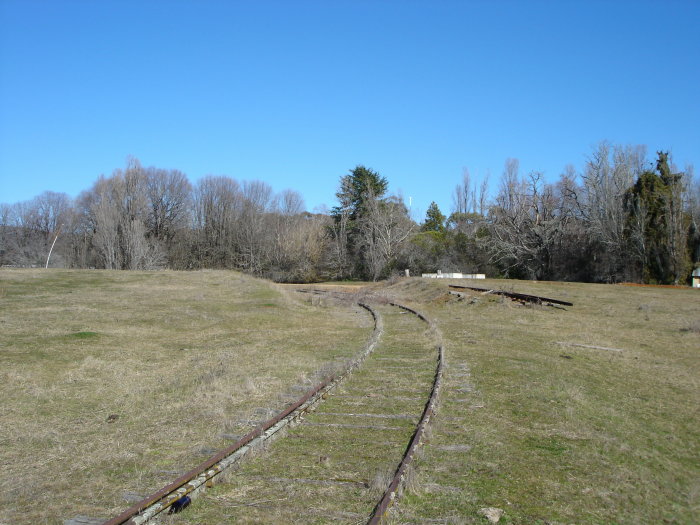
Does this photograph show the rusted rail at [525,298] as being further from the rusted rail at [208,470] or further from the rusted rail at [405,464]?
the rusted rail at [208,470]

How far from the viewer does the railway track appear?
4.68 metres

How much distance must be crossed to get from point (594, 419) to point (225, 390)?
18.9 feet

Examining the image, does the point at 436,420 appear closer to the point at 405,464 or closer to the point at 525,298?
the point at 405,464

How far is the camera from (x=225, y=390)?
904cm

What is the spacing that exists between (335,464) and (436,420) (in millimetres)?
2097

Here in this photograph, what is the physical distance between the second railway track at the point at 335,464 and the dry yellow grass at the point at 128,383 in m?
0.71

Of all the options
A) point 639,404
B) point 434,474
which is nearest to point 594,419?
point 639,404

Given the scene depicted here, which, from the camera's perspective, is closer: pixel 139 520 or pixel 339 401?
pixel 139 520

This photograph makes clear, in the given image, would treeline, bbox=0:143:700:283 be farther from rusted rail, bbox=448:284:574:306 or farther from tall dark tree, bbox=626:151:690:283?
rusted rail, bbox=448:284:574:306

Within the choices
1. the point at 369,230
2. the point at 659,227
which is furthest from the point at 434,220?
the point at 659,227

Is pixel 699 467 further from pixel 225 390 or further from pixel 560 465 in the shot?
pixel 225 390

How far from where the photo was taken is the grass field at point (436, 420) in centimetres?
516

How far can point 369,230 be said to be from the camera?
202 ft

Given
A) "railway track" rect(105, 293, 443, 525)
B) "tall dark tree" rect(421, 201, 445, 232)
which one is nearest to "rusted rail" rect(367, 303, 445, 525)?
"railway track" rect(105, 293, 443, 525)
